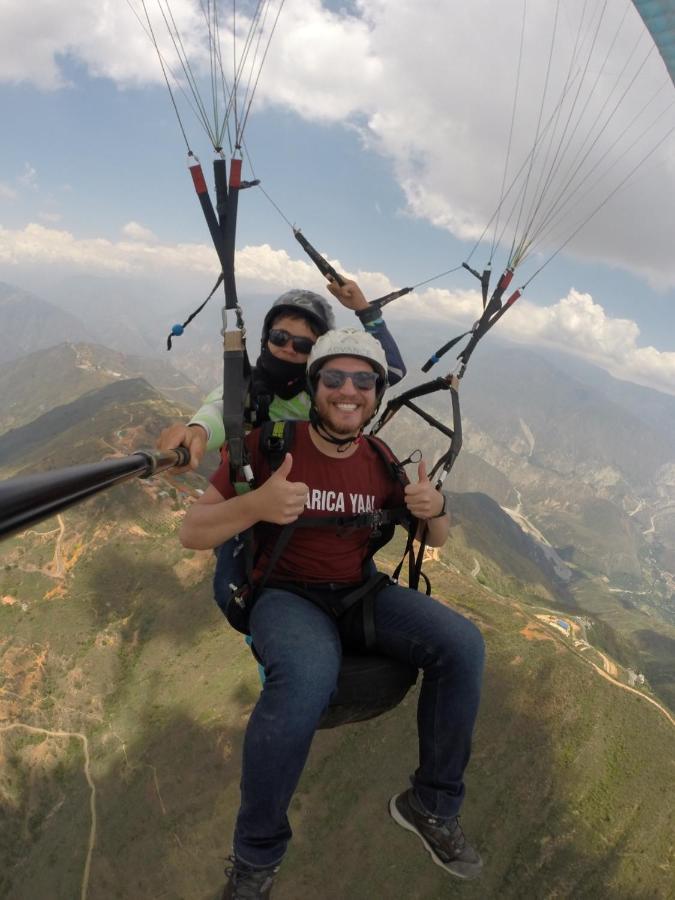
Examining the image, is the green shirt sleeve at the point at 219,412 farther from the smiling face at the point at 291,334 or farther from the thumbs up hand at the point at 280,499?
the thumbs up hand at the point at 280,499

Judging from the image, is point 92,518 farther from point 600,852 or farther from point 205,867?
point 600,852

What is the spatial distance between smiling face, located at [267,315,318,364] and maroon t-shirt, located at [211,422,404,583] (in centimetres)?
134

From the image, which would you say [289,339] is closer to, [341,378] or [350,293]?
[350,293]

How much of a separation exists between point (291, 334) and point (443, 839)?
6013 millimetres

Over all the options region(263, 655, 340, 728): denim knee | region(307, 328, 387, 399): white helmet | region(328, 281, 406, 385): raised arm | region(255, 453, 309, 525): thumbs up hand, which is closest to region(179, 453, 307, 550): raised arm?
region(255, 453, 309, 525): thumbs up hand

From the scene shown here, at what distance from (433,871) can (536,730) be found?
44.9 ft

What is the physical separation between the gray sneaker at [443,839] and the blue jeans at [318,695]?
155 mm

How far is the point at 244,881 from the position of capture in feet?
12.5

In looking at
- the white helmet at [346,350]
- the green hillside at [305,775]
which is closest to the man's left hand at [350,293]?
the white helmet at [346,350]

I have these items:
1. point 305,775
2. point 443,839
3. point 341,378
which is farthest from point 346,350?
point 305,775

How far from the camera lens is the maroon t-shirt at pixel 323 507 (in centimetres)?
498

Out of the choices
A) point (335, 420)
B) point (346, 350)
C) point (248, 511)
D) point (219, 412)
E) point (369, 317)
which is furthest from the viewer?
point (369, 317)

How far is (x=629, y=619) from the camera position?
609ft

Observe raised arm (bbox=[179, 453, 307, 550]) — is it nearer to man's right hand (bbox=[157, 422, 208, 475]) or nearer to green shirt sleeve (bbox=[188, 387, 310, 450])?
man's right hand (bbox=[157, 422, 208, 475])
